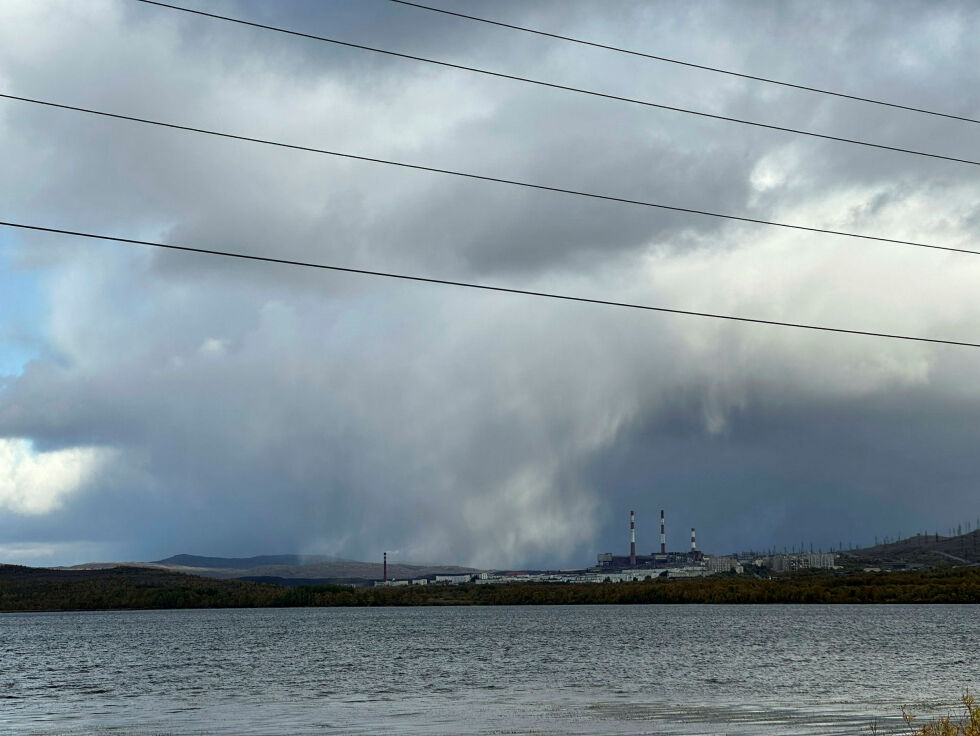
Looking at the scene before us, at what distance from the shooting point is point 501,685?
249 ft

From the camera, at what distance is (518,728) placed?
4775cm

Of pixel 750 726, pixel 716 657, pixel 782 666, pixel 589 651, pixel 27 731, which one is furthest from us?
pixel 589 651

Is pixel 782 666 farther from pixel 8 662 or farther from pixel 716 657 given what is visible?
pixel 8 662

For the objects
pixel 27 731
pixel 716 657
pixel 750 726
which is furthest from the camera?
pixel 716 657

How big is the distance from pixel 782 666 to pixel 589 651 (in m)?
34.7

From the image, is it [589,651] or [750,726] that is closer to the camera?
[750,726]

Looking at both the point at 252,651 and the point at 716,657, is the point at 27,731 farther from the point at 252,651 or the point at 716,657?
the point at 252,651

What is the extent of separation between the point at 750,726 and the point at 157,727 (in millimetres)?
28648

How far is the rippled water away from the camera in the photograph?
5184 centimetres

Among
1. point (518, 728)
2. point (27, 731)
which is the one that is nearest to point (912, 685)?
point (518, 728)

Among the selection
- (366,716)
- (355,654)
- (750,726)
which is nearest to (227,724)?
(366,716)

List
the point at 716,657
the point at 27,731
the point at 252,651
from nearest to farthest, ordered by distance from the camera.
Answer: the point at 27,731, the point at 716,657, the point at 252,651

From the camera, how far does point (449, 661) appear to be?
106938mm

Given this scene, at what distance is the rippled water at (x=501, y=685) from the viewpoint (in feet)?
170
